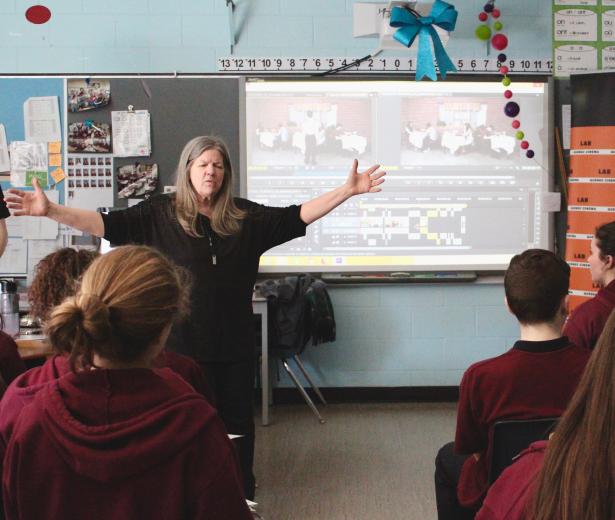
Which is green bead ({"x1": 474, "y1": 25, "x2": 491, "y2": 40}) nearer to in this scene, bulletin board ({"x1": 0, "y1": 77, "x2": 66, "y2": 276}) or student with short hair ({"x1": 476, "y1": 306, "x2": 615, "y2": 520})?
bulletin board ({"x1": 0, "y1": 77, "x2": 66, "y2": 276})

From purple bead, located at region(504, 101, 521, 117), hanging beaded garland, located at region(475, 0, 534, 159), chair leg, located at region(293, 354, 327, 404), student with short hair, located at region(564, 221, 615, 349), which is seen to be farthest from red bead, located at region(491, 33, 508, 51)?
chair leg, located at region(293, 354, 327, 404)

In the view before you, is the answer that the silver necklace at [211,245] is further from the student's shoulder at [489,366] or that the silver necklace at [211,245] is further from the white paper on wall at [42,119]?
the white paper on wall at [42,119]

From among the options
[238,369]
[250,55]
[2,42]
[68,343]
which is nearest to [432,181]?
[250,55]

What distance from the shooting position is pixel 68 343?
3.84 ft

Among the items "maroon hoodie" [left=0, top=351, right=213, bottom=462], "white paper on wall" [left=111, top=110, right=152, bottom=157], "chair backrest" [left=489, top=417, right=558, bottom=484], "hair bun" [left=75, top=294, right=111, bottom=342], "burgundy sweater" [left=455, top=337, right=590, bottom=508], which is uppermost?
"white paper on wall" [left=111, top=110, right=152, bottom=157]

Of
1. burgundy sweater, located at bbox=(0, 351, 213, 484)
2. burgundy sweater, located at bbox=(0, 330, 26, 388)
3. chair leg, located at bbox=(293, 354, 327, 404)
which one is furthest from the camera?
chair leg, located at bbox=(293, 354, 327, 404)

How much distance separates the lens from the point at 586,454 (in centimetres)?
90

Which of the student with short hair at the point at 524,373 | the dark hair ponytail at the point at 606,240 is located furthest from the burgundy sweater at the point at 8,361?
the dark hair ponytail at the point at 606,240

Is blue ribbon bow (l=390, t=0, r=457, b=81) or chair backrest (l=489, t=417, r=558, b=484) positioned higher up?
blue ribbon bow (l=390, t=0, r=457, b=81)

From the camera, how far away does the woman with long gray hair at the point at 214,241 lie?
2641 mm

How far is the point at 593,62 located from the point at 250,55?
6.68 feet

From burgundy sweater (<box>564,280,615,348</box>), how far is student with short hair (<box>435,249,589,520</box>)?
588 millimetres

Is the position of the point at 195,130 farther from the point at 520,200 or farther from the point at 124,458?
the point at 124,458

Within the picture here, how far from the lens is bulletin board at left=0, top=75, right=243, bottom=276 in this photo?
173 inches
